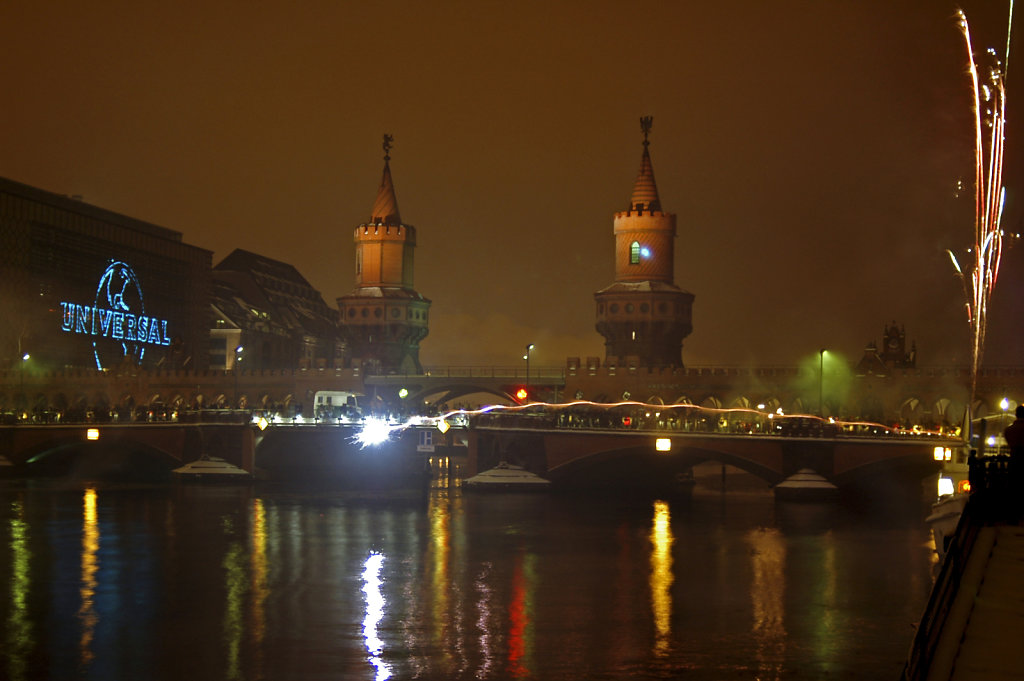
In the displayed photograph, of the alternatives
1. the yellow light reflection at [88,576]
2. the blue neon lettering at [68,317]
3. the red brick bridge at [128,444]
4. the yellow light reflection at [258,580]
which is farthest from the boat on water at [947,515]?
the blue neon lettering at [68,317]

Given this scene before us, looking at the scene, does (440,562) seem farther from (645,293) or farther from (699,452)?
(645,293)

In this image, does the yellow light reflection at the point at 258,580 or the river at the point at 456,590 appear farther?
the yellow light reflection at the point at 258,580

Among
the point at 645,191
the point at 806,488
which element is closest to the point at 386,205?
the point at 645,191

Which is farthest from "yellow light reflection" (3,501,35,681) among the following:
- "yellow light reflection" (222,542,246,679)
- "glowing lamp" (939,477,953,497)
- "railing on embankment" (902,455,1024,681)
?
"glowing lamp" (939,477,953,497)

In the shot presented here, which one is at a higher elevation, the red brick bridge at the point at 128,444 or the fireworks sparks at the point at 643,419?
the fireworks sparks at the point at 643,419

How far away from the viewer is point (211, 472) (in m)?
87.2

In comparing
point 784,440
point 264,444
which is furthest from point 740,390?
point 264,444

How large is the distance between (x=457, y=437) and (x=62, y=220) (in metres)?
47.7

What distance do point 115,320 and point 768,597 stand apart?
10633 cm

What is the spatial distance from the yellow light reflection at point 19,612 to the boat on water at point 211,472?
25.0 meters

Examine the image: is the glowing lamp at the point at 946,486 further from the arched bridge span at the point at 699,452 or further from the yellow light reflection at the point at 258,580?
the yellow light reflection at the point at 258,580

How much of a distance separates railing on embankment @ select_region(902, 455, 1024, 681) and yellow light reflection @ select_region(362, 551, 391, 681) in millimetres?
14171

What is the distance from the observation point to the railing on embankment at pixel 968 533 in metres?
21.7

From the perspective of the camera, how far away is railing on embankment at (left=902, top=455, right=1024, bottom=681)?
21656 mm
